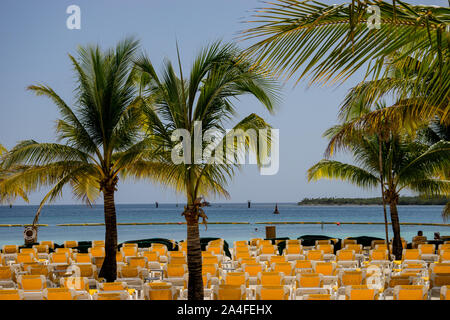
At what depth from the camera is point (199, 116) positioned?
10000 mm

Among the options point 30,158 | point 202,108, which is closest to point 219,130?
point 202,108

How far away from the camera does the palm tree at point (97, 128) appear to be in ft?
44.2

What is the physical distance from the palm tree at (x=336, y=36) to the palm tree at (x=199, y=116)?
20.9 ft

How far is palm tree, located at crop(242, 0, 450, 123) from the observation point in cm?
294

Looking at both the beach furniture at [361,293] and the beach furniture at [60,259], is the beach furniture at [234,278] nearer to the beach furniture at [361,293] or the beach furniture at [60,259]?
the beach furniture at [361,293]

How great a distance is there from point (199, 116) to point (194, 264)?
2.74m

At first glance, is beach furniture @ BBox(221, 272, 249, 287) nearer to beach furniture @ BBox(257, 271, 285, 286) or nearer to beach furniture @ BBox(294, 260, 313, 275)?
beach furniture @ BBox(257, 271, 285, 286)

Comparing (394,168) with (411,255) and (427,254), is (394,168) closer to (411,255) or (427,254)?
(427,254)

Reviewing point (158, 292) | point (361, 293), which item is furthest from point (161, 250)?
point (361, 293)

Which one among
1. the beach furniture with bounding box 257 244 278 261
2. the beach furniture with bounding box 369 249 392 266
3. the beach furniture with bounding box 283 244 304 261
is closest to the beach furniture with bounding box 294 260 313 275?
the beach furniture with bounding box 283 244 304 261

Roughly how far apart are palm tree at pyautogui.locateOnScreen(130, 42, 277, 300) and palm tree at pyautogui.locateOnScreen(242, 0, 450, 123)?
6.37 metres
